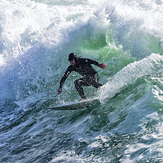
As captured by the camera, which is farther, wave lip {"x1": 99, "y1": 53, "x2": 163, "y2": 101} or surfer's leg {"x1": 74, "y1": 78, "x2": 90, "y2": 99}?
surfer's leg {"x1": 74, "y1": 78, "x2": 90, "y2": 99}

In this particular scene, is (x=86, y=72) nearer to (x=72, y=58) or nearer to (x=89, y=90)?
(x=72, y=58)

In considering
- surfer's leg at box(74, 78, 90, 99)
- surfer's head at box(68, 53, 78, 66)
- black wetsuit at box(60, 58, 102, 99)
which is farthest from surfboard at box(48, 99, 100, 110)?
surfer's head at box(68, 53, 78, 66)

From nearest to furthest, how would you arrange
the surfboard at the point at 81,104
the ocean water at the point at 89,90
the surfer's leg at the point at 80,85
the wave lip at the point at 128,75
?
the ocean water at the point at 89,90, the surfboard at the point at 81,104, the wave lip at the point at 128,75, the surfer's leg at the point at 80,85

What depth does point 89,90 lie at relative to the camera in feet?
26.0

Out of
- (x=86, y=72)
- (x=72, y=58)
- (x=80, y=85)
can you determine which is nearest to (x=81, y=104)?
(x=80, y=85)

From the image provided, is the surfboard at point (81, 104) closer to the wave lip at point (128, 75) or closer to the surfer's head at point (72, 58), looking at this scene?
the wave lip at point (128, 75)

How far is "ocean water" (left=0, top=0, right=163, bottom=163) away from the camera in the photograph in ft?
12.9

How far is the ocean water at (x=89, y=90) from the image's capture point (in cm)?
394

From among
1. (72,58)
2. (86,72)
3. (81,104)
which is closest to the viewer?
(81,104)

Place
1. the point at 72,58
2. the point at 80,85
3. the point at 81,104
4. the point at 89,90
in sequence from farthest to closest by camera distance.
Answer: the point at 89,90, the point at 80,85, the point at 72,58, the point at 81,104

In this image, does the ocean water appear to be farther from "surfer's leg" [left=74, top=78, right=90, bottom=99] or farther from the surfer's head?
the surfer's head

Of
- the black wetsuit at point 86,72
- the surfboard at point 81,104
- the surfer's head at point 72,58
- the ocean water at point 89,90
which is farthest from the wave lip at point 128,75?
the surfer's head at point 72,58

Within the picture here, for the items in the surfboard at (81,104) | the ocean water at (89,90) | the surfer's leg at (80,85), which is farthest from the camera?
the surfer's leg at (80,85)

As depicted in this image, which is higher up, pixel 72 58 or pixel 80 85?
pixel 72 58
